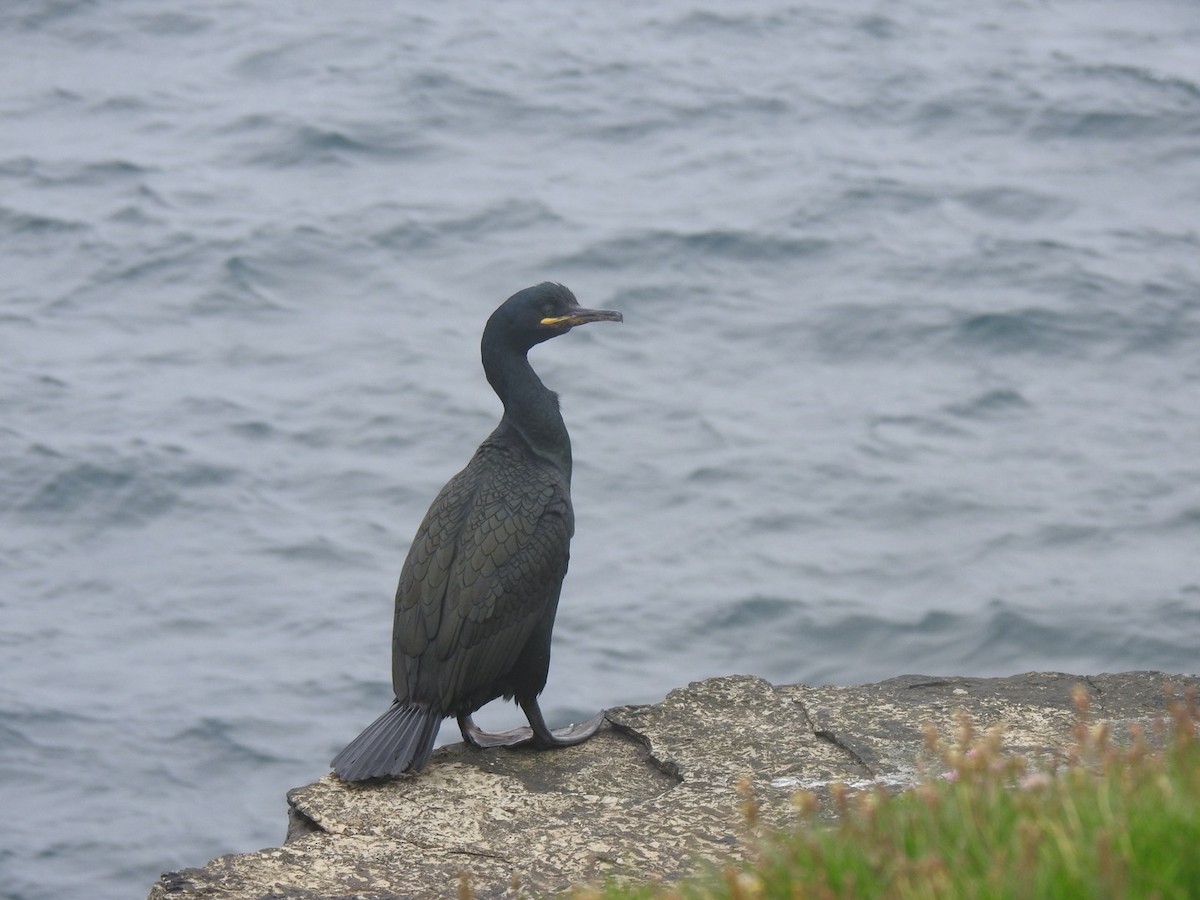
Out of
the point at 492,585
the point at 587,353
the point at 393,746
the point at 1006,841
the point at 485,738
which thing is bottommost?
the point at 587,353

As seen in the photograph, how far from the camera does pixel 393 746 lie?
179 inches

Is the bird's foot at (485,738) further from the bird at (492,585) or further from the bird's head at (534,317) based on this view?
the bird's head at (534,317)

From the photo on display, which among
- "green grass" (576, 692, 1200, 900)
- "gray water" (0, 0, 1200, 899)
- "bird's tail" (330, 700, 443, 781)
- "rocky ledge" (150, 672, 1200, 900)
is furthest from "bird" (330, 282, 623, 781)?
"gray water" (0, 0, 1200, 899)

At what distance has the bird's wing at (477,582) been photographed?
4.70 meters

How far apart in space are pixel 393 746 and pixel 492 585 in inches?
19.6

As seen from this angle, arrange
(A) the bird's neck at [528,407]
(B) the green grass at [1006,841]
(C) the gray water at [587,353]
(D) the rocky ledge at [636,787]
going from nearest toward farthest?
(B) the green grass at [1006,841] < (D) the rocky ledge at [636,787] < (A) the bird's neck at [528,407] < (C) the gray water at [587,353]

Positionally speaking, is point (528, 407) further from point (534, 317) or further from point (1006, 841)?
point (1006, 841)

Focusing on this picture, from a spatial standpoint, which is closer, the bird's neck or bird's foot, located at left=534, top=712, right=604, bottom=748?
bird's foot, located at left=534, top=712, right=604, bottom=748

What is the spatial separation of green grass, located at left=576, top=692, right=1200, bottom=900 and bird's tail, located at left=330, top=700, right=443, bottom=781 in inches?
62.6

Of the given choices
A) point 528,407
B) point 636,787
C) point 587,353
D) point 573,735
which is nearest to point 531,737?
point 573,735

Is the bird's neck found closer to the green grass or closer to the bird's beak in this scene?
the bird's beak

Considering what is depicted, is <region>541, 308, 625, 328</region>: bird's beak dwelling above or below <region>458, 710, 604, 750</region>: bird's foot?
above

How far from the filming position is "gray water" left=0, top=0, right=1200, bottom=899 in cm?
955

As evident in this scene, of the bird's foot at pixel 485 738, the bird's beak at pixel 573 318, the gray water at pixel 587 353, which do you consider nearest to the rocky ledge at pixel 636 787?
the bird's foot at pixel 485 738
